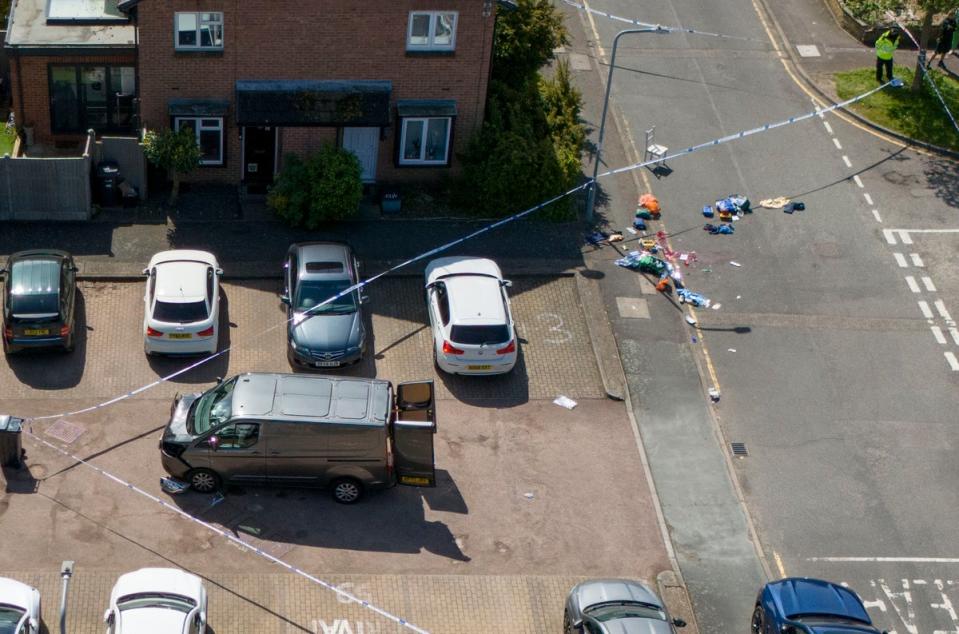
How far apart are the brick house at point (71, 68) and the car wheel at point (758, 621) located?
20722mm

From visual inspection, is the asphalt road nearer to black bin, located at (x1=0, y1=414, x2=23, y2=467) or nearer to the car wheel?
the car wheel

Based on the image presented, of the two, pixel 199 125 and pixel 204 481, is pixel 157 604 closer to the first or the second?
pixel 204 481

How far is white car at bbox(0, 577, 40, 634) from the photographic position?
2167 centimetres

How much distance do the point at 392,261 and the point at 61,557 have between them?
11806mm

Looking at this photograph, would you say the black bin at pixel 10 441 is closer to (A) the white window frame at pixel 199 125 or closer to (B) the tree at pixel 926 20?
(A) the white window frame at pixel 199 125

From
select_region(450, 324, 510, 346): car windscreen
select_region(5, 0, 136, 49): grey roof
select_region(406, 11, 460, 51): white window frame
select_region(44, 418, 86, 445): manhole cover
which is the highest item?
select_region(406, 11, 460, 51): white window frame

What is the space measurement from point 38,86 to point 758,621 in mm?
22687

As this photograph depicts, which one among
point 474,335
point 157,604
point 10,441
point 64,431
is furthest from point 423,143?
point 157,604

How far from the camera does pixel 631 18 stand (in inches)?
1704

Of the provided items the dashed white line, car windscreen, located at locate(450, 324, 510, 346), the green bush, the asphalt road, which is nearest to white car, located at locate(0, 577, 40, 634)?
car windscreen, located at locate(450, 324, 510, 346)

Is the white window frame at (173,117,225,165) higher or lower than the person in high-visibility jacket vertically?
lower

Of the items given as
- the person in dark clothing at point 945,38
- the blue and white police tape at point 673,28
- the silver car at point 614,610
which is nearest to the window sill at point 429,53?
the blue and white police tape at point 673,28

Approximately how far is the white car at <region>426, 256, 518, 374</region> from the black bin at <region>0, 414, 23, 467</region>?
9.12 metres

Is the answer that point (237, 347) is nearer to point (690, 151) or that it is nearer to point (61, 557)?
point (61, 557)
